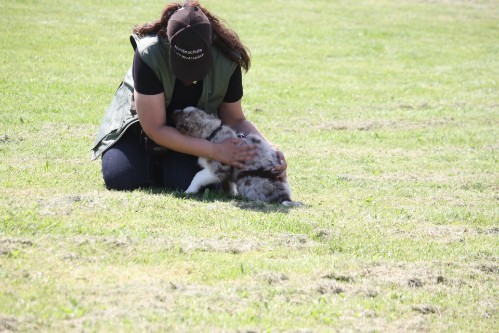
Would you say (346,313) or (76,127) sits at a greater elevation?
(346,313)

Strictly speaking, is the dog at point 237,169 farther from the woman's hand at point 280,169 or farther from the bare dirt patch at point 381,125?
the bare dirt patch at point 381,125

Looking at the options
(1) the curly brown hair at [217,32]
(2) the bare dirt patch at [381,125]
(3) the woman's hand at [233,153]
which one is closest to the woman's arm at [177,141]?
(3) the woman's hand at [233,153]

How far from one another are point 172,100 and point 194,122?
0.39 metres

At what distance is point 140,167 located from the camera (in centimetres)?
899

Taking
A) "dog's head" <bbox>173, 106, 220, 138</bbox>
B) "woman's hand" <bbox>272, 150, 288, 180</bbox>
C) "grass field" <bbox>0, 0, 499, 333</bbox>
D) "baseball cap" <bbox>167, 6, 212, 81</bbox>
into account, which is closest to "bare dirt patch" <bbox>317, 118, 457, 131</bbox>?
"grass field" <bbox>0, 0, 499, 333</bbox>

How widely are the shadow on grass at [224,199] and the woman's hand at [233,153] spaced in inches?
16.0

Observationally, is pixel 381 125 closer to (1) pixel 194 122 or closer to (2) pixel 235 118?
(2) pixel 235 118

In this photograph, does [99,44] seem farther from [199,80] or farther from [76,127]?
[199,80]

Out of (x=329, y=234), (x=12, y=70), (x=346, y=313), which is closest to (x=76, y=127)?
(x=12, y=70)

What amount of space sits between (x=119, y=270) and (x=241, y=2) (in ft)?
83.9

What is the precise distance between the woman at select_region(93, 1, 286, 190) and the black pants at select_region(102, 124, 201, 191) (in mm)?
11

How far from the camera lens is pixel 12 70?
17531 mm

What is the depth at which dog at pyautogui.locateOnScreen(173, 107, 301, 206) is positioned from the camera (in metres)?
8.70

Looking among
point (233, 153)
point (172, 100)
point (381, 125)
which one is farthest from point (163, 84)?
point (381, 125)
